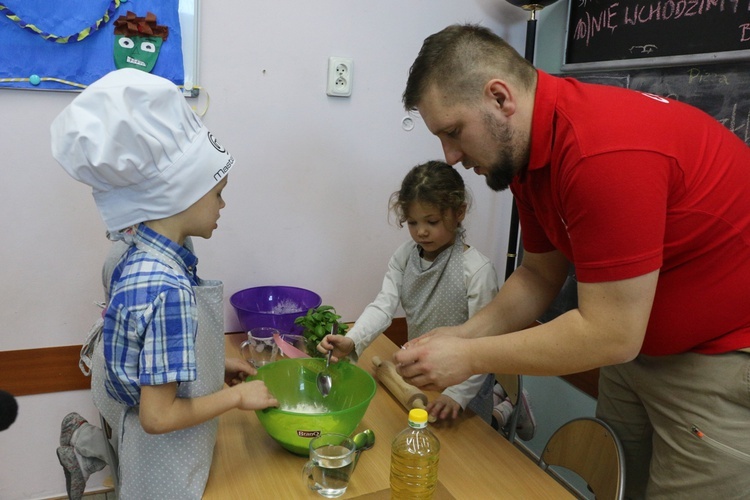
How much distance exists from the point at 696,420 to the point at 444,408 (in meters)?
0.54

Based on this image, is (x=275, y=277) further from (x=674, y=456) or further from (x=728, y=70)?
(x=728, y=70)

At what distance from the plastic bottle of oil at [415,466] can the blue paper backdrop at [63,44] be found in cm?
134

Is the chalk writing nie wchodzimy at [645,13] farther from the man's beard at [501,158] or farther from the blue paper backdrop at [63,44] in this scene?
the blue paper backdrop at [63,44]

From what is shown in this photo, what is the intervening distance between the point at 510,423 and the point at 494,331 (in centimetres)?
47

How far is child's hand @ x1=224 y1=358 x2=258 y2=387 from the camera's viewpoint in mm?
1342

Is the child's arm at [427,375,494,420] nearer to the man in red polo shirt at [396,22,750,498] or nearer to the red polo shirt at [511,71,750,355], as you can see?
the man in red polo shirt at [396,22,750,498]

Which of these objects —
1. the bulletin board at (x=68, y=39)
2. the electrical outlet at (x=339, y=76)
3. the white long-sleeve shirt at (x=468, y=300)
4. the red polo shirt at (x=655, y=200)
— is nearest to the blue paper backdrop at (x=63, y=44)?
the bulletin board at (x=68, y=39)

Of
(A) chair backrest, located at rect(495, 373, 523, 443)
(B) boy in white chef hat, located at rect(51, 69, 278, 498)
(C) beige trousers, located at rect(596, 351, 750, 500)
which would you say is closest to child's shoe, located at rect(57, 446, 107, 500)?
(B) boy in white chef hat, located at rect(51, 69, 278, 498)

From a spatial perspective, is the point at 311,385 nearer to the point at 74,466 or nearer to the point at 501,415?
the point at 74,466

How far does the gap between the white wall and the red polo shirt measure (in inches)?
38.9

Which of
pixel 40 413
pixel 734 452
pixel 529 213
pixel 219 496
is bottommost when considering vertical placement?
pixel 40 413

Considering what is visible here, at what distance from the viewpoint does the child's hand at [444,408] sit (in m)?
1.35

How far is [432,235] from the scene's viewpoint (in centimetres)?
164

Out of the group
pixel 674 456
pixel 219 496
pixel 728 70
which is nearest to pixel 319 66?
pixel 728 70
